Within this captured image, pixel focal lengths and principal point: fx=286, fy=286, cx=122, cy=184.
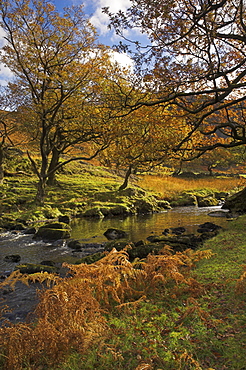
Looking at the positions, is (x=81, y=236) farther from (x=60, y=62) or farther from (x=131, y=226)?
(x=60, y=62)

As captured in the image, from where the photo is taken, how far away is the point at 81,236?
49.7ft

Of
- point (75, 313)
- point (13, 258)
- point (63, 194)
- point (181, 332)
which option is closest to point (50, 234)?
point (13, 258)

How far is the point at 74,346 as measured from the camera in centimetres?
412

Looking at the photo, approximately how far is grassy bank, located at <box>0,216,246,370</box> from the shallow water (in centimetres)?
535

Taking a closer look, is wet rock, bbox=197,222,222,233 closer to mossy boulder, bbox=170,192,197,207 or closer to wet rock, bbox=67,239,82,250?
wet rock, bbox=67,239,82,250

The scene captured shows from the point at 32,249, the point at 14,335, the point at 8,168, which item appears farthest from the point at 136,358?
the point at 8,168

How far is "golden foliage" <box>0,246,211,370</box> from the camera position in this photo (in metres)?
3.98

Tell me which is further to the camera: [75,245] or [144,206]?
[144,206]

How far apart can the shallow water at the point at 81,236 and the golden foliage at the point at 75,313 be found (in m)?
5.12

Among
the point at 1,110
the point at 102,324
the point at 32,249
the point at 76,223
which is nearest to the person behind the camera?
the point at 102,324

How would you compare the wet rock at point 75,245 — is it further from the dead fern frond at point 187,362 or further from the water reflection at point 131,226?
the dead fern frond at point 187,362

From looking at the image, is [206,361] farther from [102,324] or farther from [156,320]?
[102,324]

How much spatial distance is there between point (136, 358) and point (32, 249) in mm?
9835

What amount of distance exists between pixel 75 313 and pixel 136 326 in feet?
3.36
